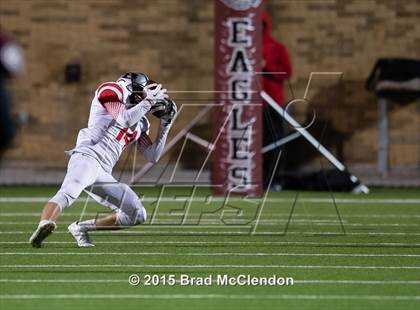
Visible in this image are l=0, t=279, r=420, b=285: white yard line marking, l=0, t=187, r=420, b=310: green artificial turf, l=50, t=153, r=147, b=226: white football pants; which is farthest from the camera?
l=50, t=153, r=147, b=226: white football pants

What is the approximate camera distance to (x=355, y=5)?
1642cm

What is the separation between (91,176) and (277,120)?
240 inches

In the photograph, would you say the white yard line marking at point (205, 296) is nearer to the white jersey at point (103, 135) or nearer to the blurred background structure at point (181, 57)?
the white jersey at point (103, 135)

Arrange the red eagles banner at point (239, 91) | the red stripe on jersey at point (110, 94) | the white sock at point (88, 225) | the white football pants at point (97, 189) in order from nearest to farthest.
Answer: the white football pants at point (97, 189) → the red stripe on jersey at point (110, 94) → the white sock at point (88, 225) → the red eagles banner at point (239, 91)

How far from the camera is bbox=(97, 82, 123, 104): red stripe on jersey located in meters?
8.81

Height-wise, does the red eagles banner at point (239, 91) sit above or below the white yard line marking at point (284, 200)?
above

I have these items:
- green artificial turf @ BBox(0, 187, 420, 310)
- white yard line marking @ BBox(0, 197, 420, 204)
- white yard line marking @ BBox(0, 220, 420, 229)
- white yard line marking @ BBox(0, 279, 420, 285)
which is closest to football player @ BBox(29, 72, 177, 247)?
green artificial turf @ BBox(0, 187, 420, 310)

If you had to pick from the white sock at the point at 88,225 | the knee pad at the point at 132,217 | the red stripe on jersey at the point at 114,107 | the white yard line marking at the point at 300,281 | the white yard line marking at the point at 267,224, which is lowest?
the white yard line marking at the point at 267,224

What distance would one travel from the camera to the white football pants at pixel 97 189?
8711 millimetres

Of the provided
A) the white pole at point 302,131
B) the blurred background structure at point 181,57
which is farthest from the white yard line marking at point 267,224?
the blurred background structure at point 181,57

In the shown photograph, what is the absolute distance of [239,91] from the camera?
1309 centimetres

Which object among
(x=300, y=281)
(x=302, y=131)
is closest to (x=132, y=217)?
(x=300, y=281)

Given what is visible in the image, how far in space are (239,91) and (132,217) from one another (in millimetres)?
4379

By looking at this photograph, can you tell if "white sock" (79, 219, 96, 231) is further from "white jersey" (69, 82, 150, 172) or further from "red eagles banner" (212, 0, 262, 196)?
"red eagles banner" (212, 0, 262, 196)
